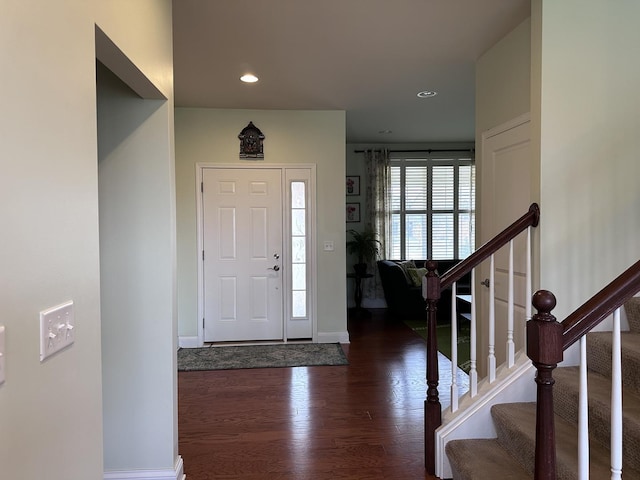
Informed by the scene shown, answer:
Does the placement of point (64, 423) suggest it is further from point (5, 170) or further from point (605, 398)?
point (605, 398)

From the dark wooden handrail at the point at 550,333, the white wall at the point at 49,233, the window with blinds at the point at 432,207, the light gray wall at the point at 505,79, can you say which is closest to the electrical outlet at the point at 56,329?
the white wall at the point at 49,233

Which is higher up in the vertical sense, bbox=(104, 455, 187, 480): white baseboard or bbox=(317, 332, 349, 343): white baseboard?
bbox=(104, 455, 187, 480): white baseboard

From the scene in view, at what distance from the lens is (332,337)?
4.88 metres

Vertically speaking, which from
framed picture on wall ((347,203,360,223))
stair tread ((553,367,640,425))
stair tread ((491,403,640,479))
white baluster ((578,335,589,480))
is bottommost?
stair tread ((491,403,640,479))

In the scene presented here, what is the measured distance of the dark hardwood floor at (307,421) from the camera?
93.2 inches

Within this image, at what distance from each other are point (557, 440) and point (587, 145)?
151cm

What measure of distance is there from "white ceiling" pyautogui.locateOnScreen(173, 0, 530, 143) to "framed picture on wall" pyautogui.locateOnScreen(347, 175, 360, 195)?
2.07 m

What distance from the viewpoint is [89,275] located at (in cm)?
121

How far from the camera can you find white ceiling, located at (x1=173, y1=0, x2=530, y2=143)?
2.55 meters

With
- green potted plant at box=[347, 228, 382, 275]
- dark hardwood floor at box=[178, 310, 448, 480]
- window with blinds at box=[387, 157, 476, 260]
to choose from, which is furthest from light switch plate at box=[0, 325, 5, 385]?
window with blinds at box=[387, 157, 476, 260]

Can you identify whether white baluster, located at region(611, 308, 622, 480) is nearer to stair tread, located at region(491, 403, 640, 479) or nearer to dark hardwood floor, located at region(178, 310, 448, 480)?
stair tread, located at region(491, 403, 640, 479)

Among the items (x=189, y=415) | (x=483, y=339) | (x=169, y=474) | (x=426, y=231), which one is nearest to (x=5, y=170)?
(x=169, y=474)

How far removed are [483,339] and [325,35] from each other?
2.51 metres

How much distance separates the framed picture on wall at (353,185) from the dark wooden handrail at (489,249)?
15.3 feet
